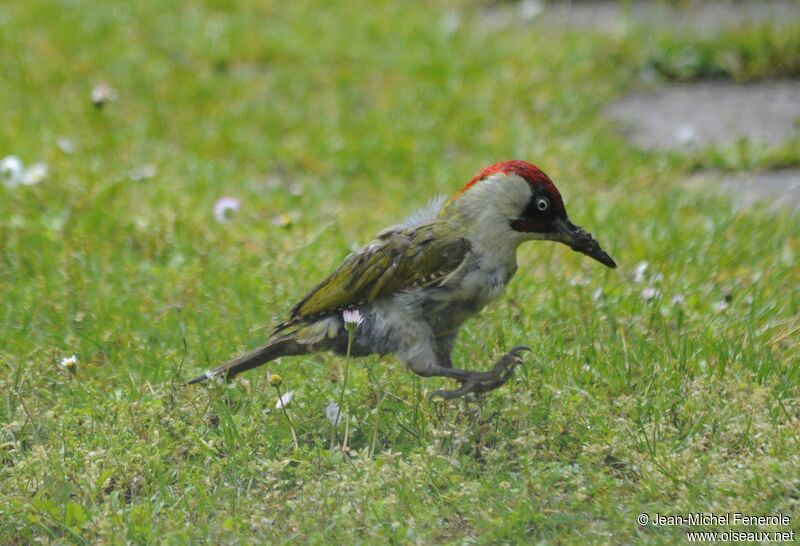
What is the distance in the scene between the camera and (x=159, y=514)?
12.1 feet

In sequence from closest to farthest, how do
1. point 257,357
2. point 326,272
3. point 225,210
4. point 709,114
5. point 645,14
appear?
point 257,357 < point 326,272 < point 225,210 < point 709,114 < point 645,14

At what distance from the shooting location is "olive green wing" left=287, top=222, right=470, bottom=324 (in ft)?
13.8

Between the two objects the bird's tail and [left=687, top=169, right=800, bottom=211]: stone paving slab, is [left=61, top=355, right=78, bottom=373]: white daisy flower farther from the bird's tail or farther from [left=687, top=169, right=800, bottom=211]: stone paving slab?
[left=687, top=169, right=800, bottom=211]: stone paving slab

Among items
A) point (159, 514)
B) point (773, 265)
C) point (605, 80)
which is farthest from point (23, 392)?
point (605, 80)

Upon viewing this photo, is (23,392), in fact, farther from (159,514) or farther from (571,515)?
(571,515)

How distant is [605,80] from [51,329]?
430 centimetres

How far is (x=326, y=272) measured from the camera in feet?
17.9

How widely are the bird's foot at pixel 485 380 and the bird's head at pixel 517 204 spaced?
0.42 metres

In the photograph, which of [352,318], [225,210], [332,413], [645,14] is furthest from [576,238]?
[645,14]

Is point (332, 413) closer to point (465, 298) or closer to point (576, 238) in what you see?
point (465, 298)

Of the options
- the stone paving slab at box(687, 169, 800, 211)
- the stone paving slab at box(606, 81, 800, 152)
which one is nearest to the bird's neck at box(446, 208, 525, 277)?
the stone paving slab at box(687, 169, 800, 211)

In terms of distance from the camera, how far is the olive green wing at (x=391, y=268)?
13.8 feet

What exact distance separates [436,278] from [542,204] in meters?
0.43

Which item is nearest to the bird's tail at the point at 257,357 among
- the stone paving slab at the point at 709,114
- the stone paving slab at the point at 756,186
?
the stone paving slab at the point at 756,186
